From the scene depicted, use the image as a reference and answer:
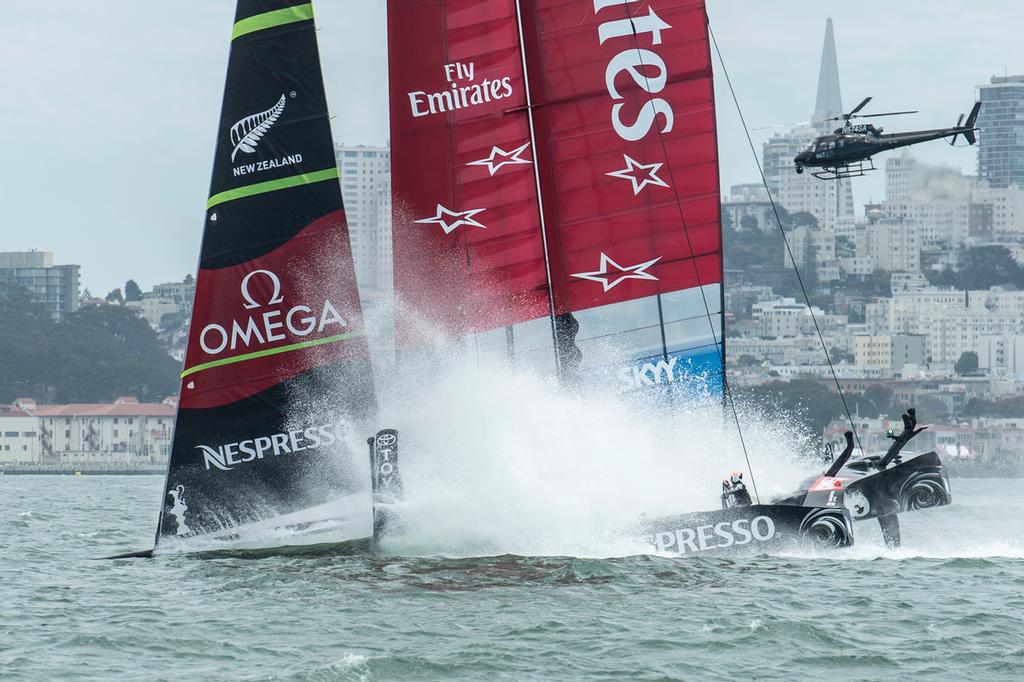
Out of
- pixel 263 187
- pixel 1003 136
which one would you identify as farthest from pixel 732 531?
pixel 1003 136

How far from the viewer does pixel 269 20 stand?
51.5ft

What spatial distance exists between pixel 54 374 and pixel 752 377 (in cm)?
4346

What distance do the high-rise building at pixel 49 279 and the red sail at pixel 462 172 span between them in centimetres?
12333

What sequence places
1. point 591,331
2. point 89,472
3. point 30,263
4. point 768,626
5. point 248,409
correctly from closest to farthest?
point 768,626
point 248,409
point 591,331
point 89,472
point 30,263

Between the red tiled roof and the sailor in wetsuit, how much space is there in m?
83.3

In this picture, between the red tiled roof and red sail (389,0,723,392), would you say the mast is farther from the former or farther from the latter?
the red tiled roof

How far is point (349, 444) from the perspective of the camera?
1579cm

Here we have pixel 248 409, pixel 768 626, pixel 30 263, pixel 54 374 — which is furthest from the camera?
pixel 30 263

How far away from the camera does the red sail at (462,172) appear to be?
53.9ft

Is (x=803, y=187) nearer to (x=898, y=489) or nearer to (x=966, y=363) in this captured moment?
(x=966, y=363)

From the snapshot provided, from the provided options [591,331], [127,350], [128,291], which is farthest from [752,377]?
[591,331]

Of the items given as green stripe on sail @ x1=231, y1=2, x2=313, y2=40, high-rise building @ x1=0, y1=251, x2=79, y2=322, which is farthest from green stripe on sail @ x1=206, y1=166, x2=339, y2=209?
high-rise building @ x1=0, y1=251, x2=79, y2=322

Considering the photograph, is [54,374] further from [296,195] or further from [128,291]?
[296,195]

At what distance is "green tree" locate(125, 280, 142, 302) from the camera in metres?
156
